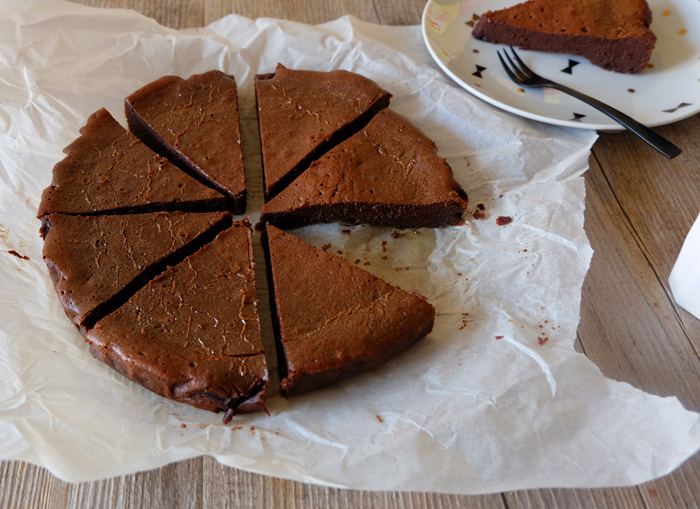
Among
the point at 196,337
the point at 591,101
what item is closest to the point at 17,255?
the point at 196,337

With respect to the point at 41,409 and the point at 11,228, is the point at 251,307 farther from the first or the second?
the point at 11,228

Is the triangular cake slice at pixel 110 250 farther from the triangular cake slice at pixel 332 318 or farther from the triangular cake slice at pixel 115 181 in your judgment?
the triangular cake slice at pixel 332 318

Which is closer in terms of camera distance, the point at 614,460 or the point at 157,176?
the point at 614,460

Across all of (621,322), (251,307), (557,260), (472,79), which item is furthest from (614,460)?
(472,79)

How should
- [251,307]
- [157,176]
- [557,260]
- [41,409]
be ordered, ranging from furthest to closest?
[157,176], [557,260], [251,307], [41,409]

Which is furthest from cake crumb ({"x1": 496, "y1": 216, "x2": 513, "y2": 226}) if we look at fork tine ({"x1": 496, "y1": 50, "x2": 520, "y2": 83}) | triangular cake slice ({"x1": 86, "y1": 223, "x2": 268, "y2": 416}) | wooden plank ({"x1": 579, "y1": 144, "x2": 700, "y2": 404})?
triangular cake slice ({"x1": 86, "y1": 223, "x2": 268, "y2": 416})

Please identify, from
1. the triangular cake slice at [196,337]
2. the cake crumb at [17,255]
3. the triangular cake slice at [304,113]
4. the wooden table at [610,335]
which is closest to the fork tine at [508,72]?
the wooden table at [610,335]
